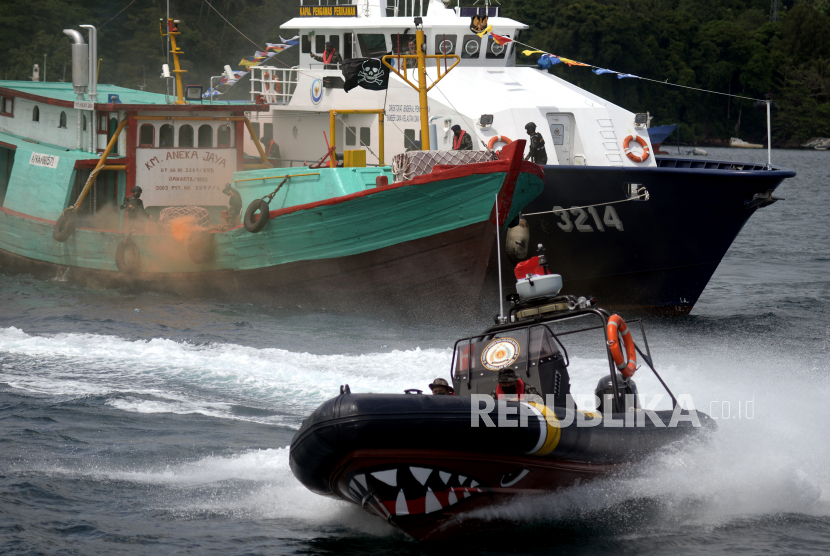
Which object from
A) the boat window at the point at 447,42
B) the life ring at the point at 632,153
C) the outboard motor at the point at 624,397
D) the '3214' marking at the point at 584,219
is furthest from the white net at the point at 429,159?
the outboard motor at the point at 624,397

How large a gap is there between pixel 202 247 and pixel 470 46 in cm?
764

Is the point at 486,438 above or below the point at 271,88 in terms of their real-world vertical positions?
below

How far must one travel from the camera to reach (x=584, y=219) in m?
18.2

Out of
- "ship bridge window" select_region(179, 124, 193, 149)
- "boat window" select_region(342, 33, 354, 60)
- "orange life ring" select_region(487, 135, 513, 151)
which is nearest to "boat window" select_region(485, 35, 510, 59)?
"boat window" select_region(342, 33, 354, 60)

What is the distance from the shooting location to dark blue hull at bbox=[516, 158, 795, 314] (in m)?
17.9

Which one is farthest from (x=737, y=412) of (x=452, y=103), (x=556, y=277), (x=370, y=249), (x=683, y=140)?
(x=683, y=140)

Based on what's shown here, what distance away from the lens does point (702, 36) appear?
3565 inches

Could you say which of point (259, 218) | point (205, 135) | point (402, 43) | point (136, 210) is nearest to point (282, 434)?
point (259, 218)

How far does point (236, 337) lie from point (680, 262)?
8602 millimetres

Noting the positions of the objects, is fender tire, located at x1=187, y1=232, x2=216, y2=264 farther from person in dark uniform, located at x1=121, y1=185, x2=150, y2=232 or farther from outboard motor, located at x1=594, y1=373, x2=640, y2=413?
outboard motor, located at x1=594, y1=373, x2=640, y2=413

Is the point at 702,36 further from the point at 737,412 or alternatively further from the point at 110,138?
the point at 737,412

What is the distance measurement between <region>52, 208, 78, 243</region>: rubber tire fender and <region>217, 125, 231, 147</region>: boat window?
140 inches

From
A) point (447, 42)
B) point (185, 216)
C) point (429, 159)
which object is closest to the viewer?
point (429, 159)

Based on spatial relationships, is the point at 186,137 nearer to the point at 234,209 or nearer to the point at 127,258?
the point at 234,209
